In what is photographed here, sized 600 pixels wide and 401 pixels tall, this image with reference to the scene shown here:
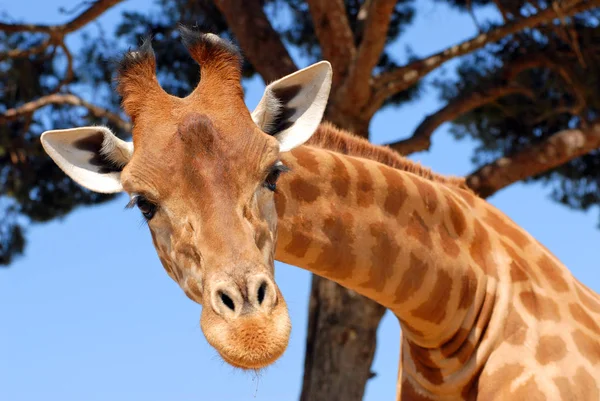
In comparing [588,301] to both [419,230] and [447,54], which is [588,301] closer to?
[419,230]

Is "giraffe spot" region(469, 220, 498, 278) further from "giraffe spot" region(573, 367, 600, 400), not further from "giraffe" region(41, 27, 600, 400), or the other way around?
"giraffe spot" region(573, 367, 600, 400)

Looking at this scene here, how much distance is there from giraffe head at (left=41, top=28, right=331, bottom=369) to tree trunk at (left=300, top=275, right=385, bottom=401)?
5.39m

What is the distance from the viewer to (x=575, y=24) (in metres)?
10.4

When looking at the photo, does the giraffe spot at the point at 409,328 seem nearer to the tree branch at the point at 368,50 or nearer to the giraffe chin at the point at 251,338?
the giraffe chin at the point at 251,338

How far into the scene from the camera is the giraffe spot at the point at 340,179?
4379 millimetres

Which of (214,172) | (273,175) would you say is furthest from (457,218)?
(214,172)

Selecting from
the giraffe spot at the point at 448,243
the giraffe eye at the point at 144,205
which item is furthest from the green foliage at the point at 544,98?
the giraffe eye at the point at 144,205

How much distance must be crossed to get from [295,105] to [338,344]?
5473 mm

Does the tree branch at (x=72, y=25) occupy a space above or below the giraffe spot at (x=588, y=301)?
above

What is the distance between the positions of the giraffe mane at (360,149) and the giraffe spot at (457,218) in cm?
32

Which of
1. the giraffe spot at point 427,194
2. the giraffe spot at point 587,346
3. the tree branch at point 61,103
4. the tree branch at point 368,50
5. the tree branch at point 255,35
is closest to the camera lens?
the giraffe spot at point 587,346

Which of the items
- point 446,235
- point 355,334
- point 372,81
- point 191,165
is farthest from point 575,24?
point 191,165

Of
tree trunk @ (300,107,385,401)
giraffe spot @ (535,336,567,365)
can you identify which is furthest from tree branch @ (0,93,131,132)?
giraffe spot @ (535,336,567,365)

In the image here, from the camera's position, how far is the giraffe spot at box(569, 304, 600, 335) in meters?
4.54
